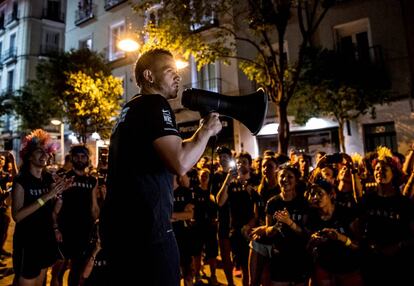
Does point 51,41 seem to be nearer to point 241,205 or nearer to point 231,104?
point 241,205

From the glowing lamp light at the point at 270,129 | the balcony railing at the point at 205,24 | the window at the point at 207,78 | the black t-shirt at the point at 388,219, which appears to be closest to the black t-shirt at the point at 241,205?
the black t-shirt at the point at 388,219

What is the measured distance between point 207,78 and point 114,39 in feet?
30.2

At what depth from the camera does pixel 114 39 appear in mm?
22656

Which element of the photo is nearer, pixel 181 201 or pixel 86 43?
pixel 181 201

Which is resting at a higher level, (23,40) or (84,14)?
(23,40)

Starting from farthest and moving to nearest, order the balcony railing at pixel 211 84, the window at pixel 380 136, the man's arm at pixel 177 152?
the balcony railing at pixel 211 84 < the window at pixel 380 136 < the man's arm at pixel 177 152

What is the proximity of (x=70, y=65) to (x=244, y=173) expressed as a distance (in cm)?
1701

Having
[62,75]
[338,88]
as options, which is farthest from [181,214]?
[62,75]

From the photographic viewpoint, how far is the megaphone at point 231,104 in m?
1.89

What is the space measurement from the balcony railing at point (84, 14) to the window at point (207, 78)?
1090 centimetres

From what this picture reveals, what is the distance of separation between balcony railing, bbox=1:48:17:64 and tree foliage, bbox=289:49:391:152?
29.4m

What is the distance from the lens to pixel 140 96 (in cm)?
189

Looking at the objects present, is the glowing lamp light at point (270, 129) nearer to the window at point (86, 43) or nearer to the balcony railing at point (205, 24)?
the balcony railing at point (205, 24)

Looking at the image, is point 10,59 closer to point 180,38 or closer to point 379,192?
point 180,38
